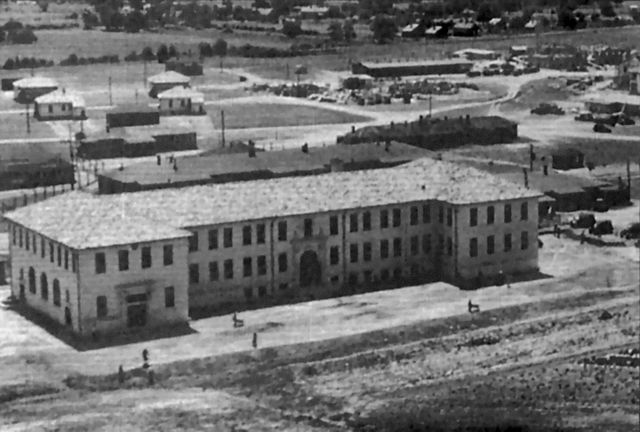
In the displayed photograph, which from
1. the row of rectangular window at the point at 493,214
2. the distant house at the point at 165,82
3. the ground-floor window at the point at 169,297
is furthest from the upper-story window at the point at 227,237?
the distant house at the point at 165,82

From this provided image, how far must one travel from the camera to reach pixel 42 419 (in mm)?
27750

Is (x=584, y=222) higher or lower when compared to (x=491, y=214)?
lower

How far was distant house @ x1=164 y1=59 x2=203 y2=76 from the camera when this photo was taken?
302ft

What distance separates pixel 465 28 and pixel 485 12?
10.6 ft

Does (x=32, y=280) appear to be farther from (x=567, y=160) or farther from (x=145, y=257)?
(x=567, y=160)

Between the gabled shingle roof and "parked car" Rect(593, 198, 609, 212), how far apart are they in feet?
30.0

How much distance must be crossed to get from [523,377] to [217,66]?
6776cm

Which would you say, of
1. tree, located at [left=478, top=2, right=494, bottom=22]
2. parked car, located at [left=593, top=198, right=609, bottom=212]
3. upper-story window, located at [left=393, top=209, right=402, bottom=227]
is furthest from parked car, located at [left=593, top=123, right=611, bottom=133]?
upper-story window, located at [left=393, top=209, right=402, bottom=227]

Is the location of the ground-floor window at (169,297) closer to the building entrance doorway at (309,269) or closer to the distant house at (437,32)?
the building entrance doorway at (309,269)

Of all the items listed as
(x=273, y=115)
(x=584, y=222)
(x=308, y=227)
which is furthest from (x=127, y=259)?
(x=273, y=115)

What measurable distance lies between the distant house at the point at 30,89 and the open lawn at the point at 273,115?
938cm

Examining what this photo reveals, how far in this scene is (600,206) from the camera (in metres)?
50.9

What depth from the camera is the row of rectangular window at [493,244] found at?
133 feet

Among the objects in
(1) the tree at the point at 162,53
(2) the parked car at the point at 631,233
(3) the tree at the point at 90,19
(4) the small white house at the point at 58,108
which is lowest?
(2) the parked car at the point at 631,233
